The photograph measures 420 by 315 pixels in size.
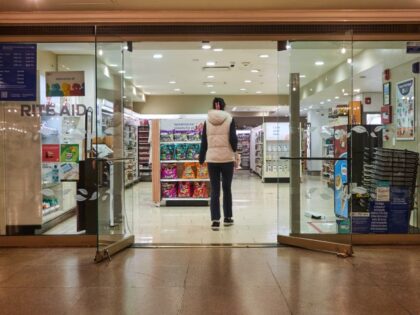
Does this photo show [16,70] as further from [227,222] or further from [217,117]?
[227,222]

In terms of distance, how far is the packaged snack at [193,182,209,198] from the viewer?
8297 millimetres

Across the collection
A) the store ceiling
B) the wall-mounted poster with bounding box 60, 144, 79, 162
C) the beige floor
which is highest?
the store ceiling

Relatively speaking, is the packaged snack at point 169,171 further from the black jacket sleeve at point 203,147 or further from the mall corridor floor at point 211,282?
the mall corridor floor at point 211,282

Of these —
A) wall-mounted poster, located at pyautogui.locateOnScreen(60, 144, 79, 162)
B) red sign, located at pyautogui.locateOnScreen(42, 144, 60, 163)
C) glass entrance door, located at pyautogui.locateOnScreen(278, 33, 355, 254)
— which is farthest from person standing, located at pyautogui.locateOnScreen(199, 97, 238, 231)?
red sign, located at pyautogui.locateOnScreen(42, 144, 60, 163)

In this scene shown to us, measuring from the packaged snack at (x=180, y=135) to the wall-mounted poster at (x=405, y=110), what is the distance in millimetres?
3781

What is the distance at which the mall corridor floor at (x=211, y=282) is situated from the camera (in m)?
3.06

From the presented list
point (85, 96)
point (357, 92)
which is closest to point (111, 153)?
point (85, 96)

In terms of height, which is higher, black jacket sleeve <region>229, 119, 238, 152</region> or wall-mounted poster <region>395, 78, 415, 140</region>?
wall-mounted poster <region>395, 78, 415, 140</region>

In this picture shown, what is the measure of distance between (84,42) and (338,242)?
3.55m

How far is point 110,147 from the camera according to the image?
4789 mm

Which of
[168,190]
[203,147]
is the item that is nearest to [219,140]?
[203,147]

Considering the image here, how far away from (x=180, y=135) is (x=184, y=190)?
104 cm

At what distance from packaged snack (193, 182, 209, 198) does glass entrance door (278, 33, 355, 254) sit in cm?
294

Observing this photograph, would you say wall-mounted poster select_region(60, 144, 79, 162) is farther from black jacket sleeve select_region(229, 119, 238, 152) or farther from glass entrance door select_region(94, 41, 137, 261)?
black jacket sleeve select_region(229, 119, 238, 152)
